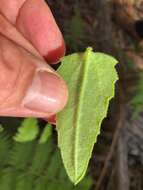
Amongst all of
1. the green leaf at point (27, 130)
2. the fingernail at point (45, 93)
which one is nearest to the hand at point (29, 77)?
the fingernail at point (45, 93)

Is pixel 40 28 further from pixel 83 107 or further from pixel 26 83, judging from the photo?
pixel 83 107

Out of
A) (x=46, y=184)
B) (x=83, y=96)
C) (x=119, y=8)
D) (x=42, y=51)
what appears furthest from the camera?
(x=119, y=8)

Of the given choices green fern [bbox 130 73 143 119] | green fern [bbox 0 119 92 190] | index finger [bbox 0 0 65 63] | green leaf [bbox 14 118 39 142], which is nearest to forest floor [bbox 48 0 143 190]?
green fern [bbox 130 73 143 119]

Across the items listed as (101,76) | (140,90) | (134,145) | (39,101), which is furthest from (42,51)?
(134,145)

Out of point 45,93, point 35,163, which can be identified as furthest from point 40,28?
point 35,163

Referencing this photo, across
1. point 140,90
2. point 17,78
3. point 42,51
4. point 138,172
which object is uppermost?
point 17,78

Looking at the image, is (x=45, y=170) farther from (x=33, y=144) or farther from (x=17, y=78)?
(x=17, y=78)

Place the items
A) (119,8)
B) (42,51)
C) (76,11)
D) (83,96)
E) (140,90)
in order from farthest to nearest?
1. (119,8)
2. (76,11)
3. (140,90)
4. (42,51)
5. (83,96)

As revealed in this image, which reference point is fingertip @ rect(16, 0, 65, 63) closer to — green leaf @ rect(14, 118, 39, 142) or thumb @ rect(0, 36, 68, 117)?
thumb @ rect(0, 36, 68, 117)

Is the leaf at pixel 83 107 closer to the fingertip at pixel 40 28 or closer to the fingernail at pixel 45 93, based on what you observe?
the fingernail at pixel 45 93
